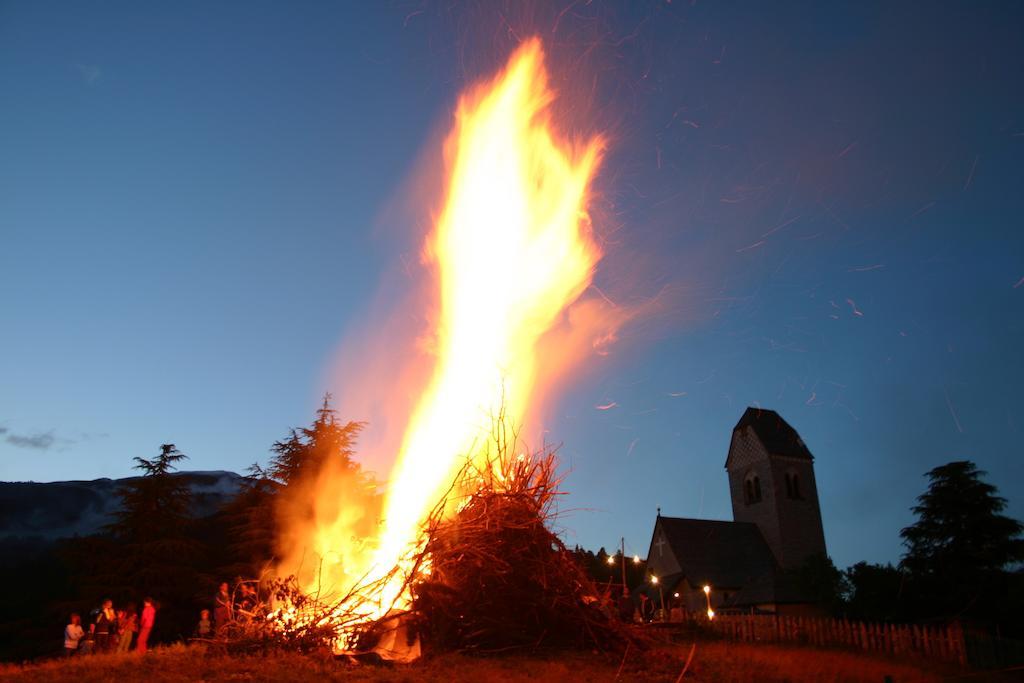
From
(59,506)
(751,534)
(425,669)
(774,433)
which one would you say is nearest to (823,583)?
(751,534)

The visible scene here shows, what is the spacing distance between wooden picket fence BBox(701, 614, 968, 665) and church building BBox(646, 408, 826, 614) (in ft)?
94.9

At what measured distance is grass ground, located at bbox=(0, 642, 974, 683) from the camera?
7.67 meters

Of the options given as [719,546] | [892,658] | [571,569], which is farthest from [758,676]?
→ [719,546]

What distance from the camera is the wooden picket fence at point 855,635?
18.8 m

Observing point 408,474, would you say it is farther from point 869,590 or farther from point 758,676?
point 869,590

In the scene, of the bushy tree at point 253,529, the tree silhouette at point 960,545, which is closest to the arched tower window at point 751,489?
the tree silhouette at point 960,545

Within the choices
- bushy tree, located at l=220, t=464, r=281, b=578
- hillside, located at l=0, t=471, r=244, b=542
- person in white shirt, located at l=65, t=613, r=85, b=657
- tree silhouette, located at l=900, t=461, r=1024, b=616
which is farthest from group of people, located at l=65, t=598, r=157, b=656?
tree silhouette, located at l=900, t=461, r=1024, b=616

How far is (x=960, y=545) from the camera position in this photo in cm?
3167

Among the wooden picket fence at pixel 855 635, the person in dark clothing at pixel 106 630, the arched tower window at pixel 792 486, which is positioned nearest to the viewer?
the person in dark clothing at pixel 106 630

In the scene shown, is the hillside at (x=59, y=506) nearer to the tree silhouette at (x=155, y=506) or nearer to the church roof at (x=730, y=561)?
the tree silhouette at (x=155, y=506)

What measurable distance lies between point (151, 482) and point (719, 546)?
1879 inches

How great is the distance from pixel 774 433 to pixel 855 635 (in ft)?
155

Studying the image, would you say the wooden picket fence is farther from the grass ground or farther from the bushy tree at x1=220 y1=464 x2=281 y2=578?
the bushy tree at x1=220 y1=464 x2=281 y2=578

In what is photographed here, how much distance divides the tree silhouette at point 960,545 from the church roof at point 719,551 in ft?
66.6
